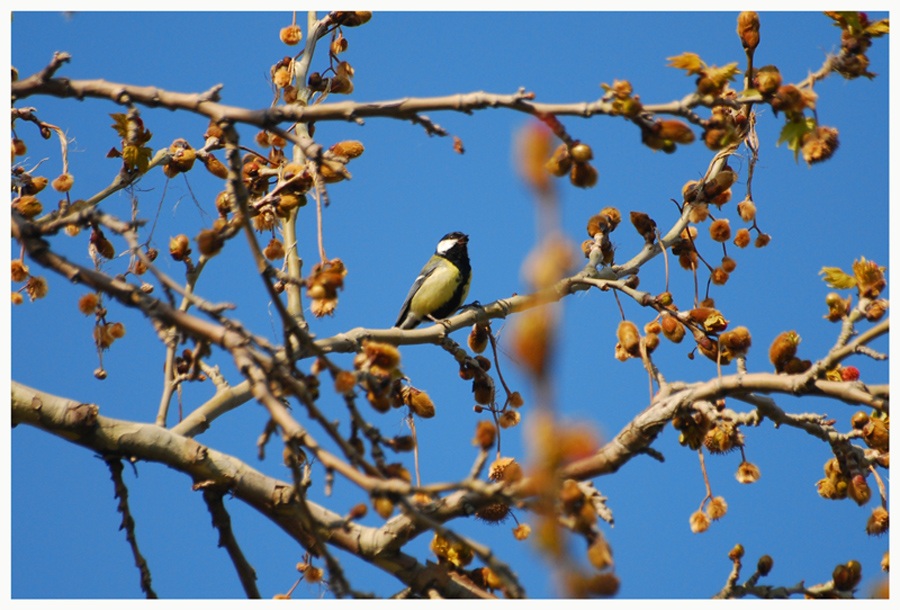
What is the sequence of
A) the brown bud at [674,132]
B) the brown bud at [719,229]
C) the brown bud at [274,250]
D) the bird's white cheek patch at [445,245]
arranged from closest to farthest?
the brown bud at [674,132], the brown bud at [719,229], the brown bud at [274,250], the bird's white cheek patch at [445,245]

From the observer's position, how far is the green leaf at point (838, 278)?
11.0 ft

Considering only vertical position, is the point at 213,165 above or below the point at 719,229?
above

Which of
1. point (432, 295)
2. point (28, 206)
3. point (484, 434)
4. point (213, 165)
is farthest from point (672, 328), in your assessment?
point (432, 295)

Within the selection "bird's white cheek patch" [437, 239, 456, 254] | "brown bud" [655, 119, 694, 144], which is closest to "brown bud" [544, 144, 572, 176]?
"brown bud" [655, 119, 694, 144]

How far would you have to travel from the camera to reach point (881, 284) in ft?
10.0

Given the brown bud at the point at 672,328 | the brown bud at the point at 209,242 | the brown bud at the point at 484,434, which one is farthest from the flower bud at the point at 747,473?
the brown bud at the point at 209,242

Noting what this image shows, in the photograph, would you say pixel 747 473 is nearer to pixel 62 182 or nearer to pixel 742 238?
pixel 742 238

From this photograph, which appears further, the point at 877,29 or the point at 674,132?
the point at 877,29

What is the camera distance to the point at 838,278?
336cm

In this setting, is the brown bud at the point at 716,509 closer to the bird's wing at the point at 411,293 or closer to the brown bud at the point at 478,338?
the brown bud at the point at 478,338

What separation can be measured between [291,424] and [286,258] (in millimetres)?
2504

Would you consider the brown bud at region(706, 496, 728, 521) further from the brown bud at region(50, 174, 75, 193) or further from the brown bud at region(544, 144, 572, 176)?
the brown bud at region(50, 174, 75, 193)

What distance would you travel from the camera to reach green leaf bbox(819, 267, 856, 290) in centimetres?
334

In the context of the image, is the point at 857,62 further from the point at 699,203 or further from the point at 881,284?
the point at 699,203
